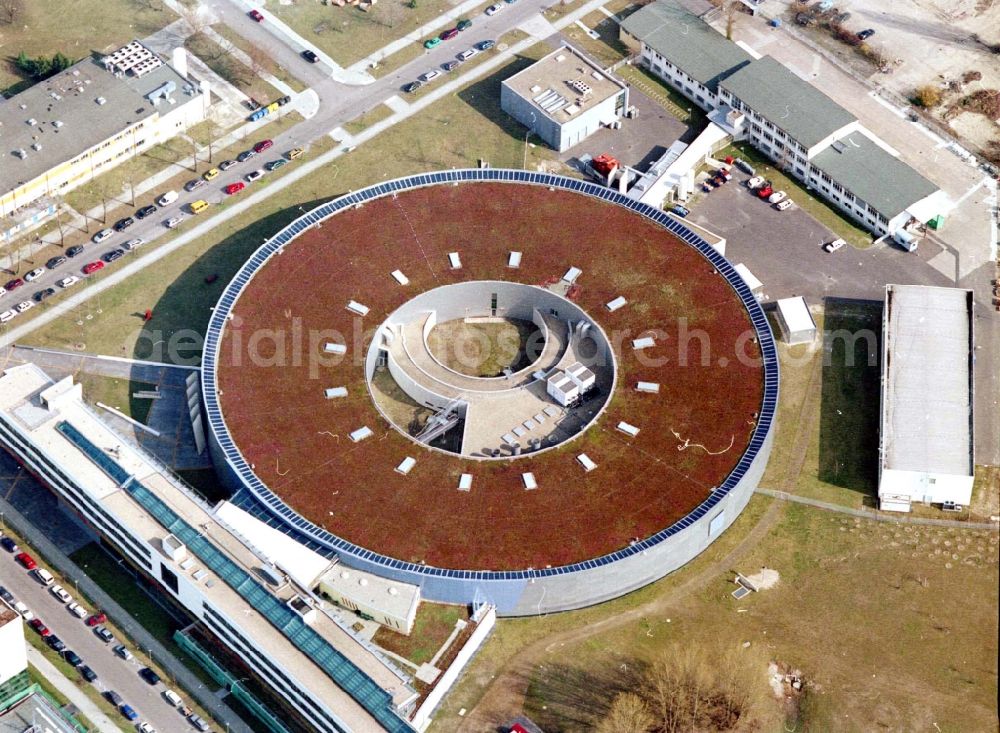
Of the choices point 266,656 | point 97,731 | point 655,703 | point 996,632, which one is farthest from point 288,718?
point 996,632

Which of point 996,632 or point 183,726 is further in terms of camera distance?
point 183,726

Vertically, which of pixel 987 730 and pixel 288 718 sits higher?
pixel 987 730

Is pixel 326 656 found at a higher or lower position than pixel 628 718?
lower

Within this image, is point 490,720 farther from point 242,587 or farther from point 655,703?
point 242,587

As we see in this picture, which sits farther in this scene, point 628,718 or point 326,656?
point 628,718

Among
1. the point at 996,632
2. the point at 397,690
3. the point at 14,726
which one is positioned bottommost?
the point at 14,726

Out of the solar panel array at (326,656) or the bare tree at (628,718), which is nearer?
the solar panel array at (326,656)

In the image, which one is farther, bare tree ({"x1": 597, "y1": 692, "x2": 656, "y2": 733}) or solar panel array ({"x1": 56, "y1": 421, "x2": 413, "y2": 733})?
bare tree ({"x1": 597, "y1": 692, "x2": 656, "y2": 733})

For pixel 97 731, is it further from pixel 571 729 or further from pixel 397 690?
pixel 571 729
